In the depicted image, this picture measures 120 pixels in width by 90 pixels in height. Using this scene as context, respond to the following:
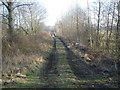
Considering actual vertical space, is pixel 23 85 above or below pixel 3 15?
below

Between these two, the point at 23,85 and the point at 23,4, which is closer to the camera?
the point at 23,85

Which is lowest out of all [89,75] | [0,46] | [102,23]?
[89,75]

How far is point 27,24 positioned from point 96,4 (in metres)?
15.3

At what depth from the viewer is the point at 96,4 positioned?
23859 mm

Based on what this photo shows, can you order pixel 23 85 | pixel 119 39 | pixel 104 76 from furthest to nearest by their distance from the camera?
1. pixel 119 39
2. pixel 104 76
3. pixel 23 85

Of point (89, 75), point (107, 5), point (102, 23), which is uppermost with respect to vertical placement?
point (107, 5)

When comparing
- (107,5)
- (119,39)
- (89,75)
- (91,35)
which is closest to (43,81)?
(89,75)

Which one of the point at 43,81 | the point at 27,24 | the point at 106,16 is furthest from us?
the point at 27,24

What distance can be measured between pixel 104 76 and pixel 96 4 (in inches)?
596

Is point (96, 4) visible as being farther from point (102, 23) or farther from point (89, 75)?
point (89, 75)

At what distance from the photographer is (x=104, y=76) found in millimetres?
10969

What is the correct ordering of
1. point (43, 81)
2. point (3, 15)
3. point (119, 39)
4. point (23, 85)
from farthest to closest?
point (3, 15) → point (119, 39) → point (43, 81) → point (23, 85)

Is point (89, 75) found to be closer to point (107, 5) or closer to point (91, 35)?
point (107, 5)

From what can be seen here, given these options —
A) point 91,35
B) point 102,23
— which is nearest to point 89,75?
point 102,23
